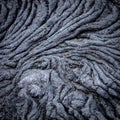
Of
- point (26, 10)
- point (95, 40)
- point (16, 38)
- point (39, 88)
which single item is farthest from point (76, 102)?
point (26, 10)

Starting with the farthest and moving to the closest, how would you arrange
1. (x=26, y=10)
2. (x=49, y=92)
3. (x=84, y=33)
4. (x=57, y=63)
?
1. (x=26, y=10)
2. (x=84, y=33)
3. (x=57, y=63)
4. (x=49, y=92)

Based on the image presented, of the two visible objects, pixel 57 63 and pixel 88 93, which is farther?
pixel 57 63

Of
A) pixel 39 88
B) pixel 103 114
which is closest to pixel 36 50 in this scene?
pixel 39 88

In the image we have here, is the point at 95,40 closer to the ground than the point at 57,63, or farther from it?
farther from it

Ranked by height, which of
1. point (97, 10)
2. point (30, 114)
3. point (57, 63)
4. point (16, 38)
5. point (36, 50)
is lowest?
point (30, 114)

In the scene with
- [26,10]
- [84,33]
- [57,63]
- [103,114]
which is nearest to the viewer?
[103,114]

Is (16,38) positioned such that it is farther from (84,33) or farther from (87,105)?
(87,105)
